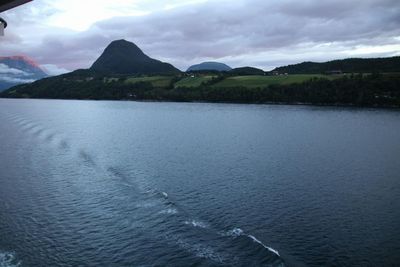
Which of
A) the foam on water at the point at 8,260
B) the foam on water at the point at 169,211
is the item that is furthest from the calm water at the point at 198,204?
the foam on water at the point at 169,211

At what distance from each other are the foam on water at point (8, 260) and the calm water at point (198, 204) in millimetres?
87

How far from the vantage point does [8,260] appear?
109 feet

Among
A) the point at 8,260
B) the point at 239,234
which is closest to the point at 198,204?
the point at 239,234

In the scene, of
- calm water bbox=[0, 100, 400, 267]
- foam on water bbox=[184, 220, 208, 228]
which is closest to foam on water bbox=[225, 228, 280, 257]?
calm water bbox=[0, 100, 400, 267]

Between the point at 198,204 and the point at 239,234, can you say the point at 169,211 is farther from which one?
the point at 239,234

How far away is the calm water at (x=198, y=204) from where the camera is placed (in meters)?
34.4

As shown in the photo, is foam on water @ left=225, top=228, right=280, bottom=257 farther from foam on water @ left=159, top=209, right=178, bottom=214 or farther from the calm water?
foam on water @ left=159, top=209, right=178, bottom=214

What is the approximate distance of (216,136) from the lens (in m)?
106

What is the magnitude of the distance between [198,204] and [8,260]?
2098 cm

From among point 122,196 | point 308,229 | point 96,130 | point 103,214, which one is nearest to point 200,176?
point 122,196

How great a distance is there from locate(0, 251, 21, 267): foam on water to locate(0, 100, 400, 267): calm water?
0.09 m

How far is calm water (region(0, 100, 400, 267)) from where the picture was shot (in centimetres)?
3441

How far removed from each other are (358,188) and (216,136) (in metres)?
55.2

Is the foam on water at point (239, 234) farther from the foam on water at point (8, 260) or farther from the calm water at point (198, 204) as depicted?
the foam on water at point (8, 260)
